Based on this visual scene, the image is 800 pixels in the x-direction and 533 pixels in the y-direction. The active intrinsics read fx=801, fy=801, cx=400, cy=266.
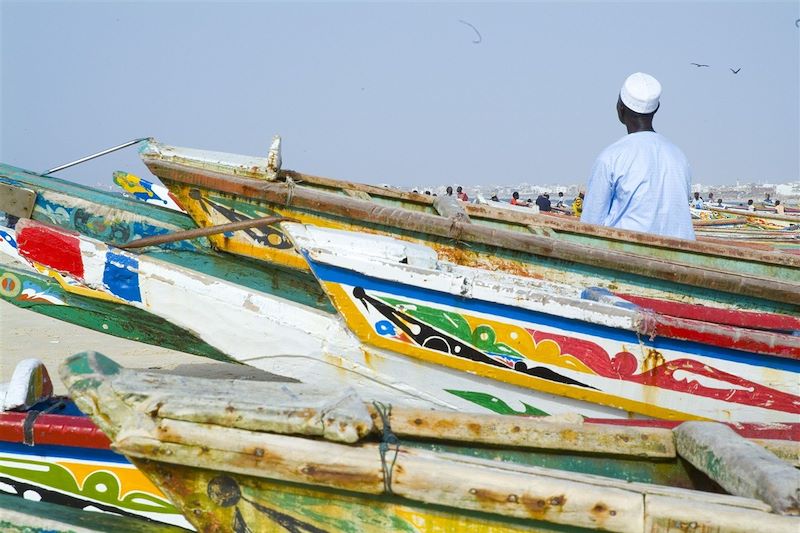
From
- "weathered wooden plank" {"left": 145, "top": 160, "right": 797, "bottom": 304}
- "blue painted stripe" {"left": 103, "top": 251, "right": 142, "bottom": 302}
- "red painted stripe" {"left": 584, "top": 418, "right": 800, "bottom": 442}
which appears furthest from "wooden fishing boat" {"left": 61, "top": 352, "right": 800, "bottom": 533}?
"weathered wooden plank" {"left": 145, "top": 160, "right": 797, "bottom": 304}

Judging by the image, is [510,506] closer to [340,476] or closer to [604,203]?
[340,476]

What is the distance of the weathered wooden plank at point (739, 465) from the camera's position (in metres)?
1.85

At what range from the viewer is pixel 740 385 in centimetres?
377

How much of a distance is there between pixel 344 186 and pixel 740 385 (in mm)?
3387

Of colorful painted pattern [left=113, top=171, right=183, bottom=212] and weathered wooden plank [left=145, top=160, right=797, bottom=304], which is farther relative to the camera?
colorful painted pattern [left=113, top=171, right=183, bottom=212]

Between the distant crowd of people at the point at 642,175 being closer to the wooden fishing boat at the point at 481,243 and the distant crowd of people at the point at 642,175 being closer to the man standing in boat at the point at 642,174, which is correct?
the man standing in boat at the point at 642,174

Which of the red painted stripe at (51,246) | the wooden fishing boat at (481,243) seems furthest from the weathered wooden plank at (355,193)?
the red painted stripe at (51,246)

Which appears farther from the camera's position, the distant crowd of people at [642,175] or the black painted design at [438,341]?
the distant crowd of people at [642,175]

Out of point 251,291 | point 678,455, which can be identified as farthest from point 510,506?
point 251,291

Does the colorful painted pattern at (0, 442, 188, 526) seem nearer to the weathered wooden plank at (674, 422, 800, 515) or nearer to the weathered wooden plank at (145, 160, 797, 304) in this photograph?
the weathered wooden plank at (674, 422, 800, 515)

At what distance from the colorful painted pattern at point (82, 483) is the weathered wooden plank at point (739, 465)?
174 centimetres

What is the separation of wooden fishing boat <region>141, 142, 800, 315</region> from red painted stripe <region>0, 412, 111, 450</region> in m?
2.19

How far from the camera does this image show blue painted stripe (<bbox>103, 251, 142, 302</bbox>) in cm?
420

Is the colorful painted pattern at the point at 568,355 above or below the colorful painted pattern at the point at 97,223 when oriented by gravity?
below
